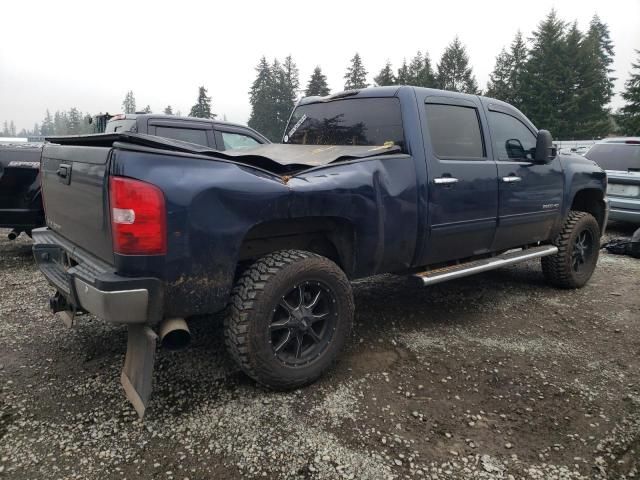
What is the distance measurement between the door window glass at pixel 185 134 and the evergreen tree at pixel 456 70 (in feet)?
183

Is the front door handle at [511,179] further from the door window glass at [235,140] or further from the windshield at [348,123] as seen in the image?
the door window glass at [235,140]

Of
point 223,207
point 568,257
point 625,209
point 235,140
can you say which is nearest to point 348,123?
point 223,207

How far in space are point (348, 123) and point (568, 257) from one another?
2906mm

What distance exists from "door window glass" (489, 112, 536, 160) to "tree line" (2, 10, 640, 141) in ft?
116

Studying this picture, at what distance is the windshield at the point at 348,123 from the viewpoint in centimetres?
361

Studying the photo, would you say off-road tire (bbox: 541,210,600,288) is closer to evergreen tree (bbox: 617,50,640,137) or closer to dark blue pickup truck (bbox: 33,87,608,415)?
dark blue pickup truck (bbox: 33,87,608,415)

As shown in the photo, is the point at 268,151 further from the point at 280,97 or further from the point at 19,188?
the point at 280,97

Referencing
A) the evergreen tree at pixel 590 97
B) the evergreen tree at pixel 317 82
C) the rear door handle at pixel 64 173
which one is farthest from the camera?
the evergreen tree at pixel 317 82

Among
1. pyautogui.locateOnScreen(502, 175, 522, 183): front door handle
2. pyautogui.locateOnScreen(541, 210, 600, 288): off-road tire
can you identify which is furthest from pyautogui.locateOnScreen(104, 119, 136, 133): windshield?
pyautogui.locateOnScreen(541, 210, 600, 288): off-road tire

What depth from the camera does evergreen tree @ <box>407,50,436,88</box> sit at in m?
53.1

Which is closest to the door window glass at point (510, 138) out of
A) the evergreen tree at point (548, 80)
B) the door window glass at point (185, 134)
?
the door window glass at point (185, 134)

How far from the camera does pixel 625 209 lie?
25.7 feet

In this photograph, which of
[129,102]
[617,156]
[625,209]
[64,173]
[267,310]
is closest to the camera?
[267,310]

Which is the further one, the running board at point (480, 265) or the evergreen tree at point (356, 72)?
the evergreen tree at point (356, 72)
